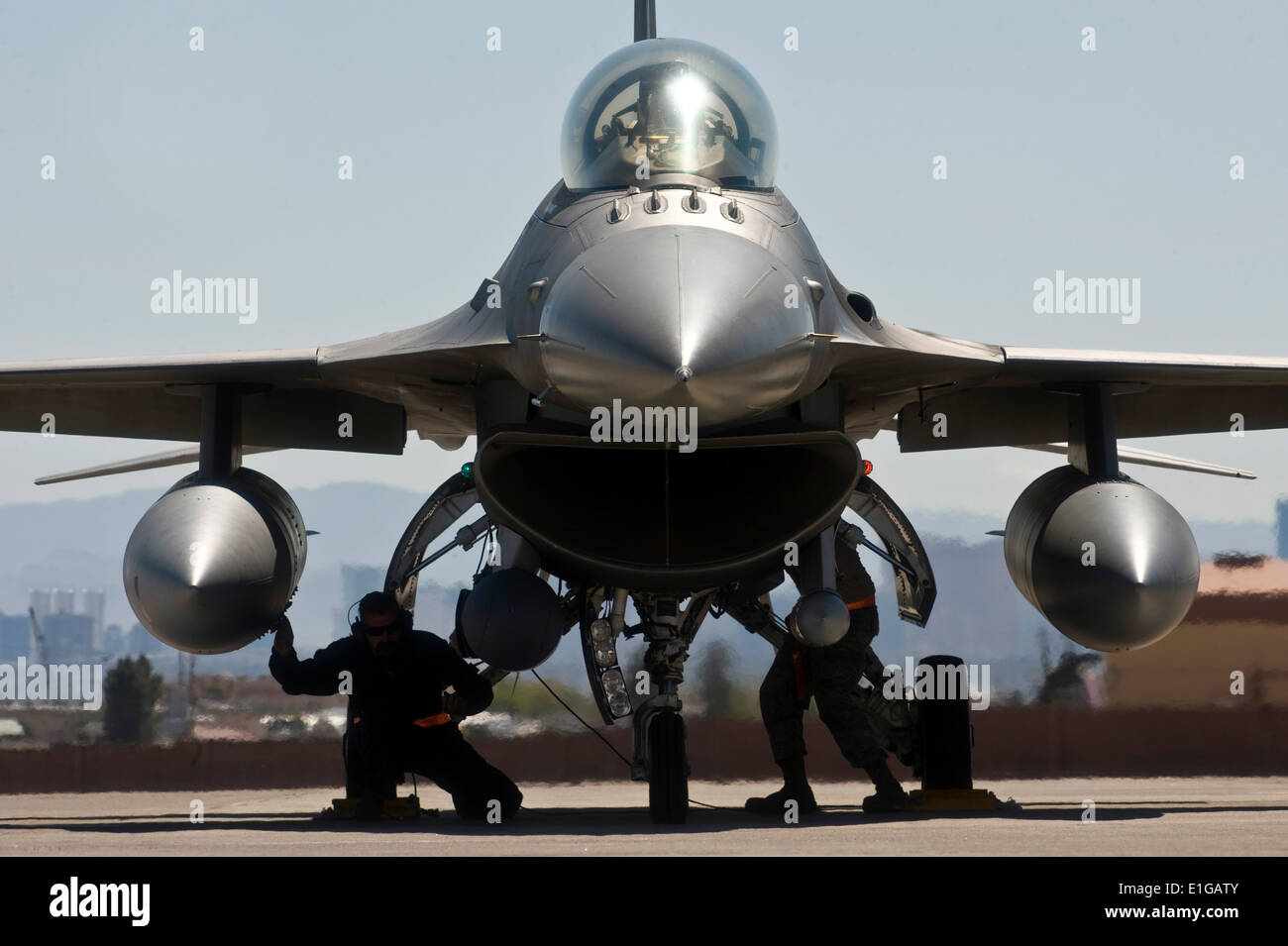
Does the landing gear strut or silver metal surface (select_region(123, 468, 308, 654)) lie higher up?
silver metal surface (select_region(123, 468, 308, 654))

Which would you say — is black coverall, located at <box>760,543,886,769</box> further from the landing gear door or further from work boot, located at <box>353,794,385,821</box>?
work boot, located at <box>353,794,385,821</box>

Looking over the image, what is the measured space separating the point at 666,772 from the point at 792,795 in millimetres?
1707

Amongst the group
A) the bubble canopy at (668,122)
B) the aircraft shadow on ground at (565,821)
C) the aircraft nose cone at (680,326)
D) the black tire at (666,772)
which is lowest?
the aircraft shadow on ground at (565,821)

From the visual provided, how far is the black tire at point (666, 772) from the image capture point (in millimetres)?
8727

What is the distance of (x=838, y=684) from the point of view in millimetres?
9969

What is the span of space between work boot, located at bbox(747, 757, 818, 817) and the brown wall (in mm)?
3461

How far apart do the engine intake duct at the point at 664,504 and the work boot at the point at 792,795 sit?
1.92 metres

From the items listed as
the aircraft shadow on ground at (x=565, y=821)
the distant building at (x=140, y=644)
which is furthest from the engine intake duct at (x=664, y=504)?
the distant building at (x=140, y=644)

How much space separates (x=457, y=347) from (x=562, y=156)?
1.38 m

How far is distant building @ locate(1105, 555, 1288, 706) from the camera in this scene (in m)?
13.3

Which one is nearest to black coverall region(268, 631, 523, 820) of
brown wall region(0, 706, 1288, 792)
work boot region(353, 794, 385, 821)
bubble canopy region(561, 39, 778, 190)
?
work boot region(353, 794, 385, 821)

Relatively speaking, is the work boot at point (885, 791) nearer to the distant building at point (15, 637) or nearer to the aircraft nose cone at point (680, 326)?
the aircraft nose cone at point (680, 326)
